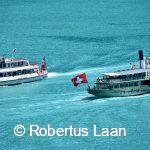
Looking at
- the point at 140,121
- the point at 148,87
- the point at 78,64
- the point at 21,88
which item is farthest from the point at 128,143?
the point at 78,64

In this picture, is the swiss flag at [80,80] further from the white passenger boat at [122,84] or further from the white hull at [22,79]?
the white hull at [22,79]

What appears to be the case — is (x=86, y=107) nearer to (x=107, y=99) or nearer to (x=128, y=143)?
(x=107, y=99)

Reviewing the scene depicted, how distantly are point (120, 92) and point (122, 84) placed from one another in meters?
1.67

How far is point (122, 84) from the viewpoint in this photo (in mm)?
157625

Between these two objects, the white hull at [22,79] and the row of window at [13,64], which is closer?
the white hull at [22,79]

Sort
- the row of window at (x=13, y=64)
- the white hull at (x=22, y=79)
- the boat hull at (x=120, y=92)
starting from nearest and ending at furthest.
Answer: the boat hull at (x=120, y=92)
the white hull at (x=22, y=79)
the row of window at (x=13, y=64)

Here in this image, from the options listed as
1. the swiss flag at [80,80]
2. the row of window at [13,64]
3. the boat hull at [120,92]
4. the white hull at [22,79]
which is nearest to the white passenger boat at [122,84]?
the boat hull at [120,92]

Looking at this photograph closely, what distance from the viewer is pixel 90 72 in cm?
17862

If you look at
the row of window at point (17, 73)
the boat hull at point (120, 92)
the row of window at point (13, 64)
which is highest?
the row of window at point (13, 64)

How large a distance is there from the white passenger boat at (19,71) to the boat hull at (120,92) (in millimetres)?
23440

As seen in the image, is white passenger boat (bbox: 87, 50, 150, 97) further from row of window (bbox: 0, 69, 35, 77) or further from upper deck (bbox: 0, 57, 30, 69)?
upper deck (bbox: 0, 57, 30, 69)

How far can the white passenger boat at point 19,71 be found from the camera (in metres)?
175

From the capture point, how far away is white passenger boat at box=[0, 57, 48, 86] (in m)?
175

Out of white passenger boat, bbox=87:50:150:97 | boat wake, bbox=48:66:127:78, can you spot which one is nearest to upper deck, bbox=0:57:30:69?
boat wake, bbox=48:66:127:78
